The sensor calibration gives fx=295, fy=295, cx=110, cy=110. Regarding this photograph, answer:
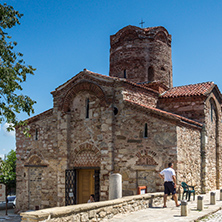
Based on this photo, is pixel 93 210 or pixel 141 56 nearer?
pixel 93 210

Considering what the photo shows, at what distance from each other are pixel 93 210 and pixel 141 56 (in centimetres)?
1245

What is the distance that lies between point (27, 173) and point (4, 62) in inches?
308

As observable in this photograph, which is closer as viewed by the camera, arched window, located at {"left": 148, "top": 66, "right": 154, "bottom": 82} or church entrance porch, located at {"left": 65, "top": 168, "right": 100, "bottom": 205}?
church entrance porch, located at {"left": 65, "top": 168, "right": 100, "bottom": 205}

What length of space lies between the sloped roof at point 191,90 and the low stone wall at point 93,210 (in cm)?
688

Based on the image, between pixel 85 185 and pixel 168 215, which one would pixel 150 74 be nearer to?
pixel 85 185

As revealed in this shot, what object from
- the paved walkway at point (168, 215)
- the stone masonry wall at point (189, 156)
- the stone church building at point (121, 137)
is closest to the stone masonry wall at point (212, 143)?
the stone church building at point (121, 137)

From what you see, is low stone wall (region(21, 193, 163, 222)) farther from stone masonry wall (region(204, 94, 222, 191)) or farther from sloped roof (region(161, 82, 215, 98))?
sloped roof (region(161, 82, 215, 98))

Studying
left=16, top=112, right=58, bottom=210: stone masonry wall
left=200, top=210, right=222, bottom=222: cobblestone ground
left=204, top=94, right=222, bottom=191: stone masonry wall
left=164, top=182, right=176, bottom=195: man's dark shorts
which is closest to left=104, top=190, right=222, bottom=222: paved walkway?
left=200, top=210, right=222, bottom=222: cobblestone ground

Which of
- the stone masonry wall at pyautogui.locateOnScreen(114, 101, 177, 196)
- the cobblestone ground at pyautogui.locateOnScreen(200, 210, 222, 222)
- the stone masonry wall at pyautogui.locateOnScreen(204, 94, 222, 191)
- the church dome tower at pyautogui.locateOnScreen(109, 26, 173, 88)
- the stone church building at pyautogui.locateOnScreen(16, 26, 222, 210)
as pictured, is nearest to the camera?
the cobblestone ground at pyautogui.locateOnScreen(200, 210, 222, 222)

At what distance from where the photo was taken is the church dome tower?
1798 centimetres

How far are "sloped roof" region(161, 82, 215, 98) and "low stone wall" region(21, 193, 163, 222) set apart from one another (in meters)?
6.88

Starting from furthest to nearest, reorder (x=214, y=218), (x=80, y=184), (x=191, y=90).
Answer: (x=191, y=90)
(x=80, y=184)
(x=214, y=218)

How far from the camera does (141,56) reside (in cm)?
1811

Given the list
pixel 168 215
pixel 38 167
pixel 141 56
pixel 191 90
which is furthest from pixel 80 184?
A: pixel 141 56
